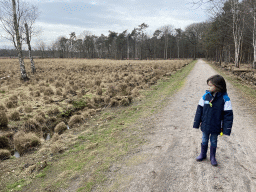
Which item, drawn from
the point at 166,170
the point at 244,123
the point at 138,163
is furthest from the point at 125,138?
the point at 244,123

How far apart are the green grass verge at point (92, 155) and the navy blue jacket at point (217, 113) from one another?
5.99 feet

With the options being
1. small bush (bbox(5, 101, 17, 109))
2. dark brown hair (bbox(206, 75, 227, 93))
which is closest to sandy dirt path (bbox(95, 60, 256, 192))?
dark brown hair (bbox(206, 75, 227, 93))

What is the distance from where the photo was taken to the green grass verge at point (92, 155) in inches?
118

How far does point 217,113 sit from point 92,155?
290 centimetres

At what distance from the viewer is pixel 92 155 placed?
12.4ft

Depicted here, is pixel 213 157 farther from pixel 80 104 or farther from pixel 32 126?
pixel 80 104

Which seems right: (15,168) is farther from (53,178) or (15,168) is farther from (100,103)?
(100,103)

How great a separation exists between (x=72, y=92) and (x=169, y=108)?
264 inches

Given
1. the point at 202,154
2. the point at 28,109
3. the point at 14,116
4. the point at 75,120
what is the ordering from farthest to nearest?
the point at 28,109, the point at 14,116, the point at 75,120, the point at 202,154

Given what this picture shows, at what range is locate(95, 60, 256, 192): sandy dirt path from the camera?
2.65 metres

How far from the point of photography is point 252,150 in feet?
11.6

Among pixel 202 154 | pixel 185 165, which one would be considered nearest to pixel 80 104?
pixel 185 165

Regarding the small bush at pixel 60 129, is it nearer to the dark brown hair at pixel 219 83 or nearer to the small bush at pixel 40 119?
the small bush at pixel 40 119

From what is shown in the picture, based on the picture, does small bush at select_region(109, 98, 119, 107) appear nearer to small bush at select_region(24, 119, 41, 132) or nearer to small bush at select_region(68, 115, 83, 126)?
small bush at select_region(68, 115, 83, 126)
